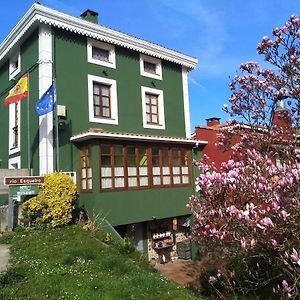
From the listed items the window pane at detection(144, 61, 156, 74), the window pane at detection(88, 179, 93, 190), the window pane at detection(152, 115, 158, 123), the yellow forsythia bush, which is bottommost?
the yellow forsythia bush

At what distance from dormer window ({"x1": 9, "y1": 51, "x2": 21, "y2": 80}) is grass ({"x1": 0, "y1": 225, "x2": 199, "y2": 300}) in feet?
31.3

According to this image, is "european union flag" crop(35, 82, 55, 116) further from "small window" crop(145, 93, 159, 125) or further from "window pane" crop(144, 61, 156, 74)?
"window pane" crop(144, 61, 156, 74)

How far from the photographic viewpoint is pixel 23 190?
1363 centimetres

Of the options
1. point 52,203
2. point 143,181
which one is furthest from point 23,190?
point 143,181

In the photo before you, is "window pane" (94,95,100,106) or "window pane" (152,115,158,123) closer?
"window pane" (94,95,100,106)

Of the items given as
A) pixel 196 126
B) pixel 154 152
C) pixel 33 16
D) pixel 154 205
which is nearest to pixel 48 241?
pixel 154 205

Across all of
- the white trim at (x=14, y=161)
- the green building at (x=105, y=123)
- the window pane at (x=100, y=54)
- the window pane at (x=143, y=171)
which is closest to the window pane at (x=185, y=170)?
the green building at (x=105, y=123)

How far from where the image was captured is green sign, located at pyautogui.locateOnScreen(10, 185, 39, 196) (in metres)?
13.6

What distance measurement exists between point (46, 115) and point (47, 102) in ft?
2.92

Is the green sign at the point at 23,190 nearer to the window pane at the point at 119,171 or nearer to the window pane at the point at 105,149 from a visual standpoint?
the window pane at the point at 105,149

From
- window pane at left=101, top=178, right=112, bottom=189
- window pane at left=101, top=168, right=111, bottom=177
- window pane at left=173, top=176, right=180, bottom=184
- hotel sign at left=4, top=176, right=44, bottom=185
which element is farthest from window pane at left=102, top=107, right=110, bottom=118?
hotel sign at left=4, top=176, right=44, bottom=185

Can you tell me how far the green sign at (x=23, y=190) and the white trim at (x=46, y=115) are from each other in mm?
1625

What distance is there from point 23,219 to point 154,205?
18.1 feet

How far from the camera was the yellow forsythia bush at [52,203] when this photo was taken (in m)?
13.5
